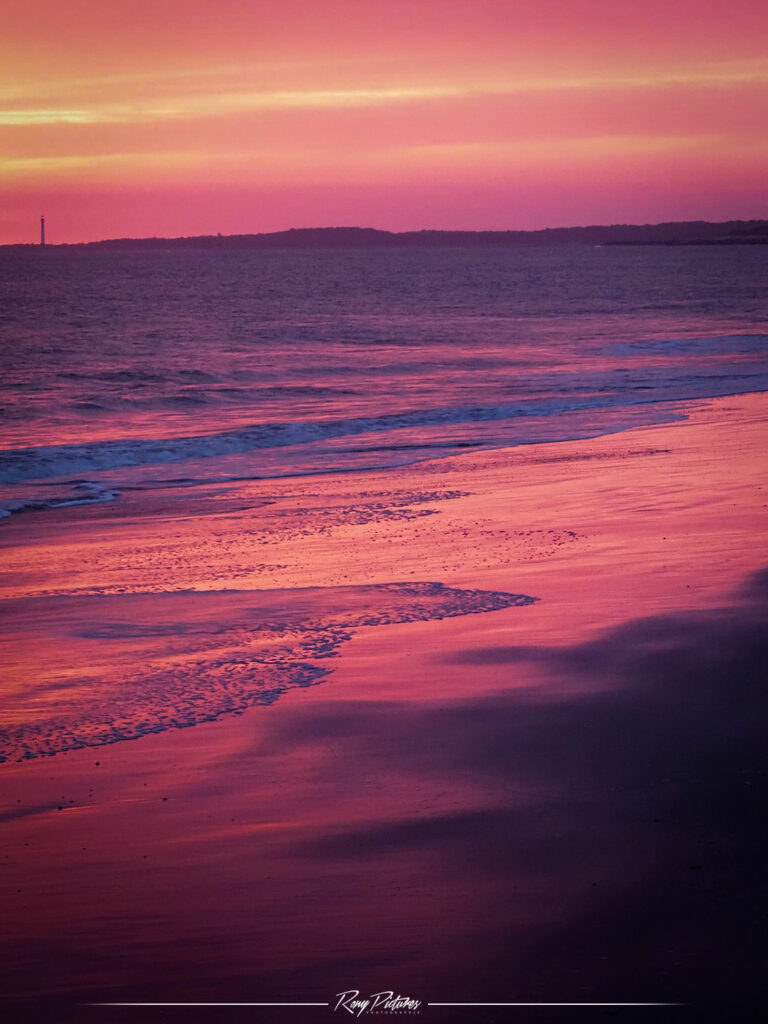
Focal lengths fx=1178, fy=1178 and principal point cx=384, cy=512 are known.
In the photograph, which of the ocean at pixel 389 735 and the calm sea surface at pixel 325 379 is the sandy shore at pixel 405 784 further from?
the calm sea surface at pixel 325 379

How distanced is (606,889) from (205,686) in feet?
10.4

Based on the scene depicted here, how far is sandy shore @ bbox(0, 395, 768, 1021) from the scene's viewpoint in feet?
12.4

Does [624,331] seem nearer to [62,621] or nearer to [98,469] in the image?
[98,469]

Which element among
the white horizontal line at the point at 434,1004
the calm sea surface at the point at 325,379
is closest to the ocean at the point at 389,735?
the white horizontal line at the point at 434,1004

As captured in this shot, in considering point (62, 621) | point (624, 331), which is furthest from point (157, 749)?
point (624, 331)

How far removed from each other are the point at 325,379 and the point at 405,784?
91.4 ft

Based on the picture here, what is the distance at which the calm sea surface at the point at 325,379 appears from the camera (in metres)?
18.7

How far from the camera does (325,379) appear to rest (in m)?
32.6

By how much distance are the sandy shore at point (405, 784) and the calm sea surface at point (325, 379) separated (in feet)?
21.9

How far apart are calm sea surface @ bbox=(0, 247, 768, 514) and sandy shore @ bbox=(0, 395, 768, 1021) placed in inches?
263

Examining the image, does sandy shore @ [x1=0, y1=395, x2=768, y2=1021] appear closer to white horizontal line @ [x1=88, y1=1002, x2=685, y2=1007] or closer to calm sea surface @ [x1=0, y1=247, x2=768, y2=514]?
white horizontal line @ [x1=88, y1=1002, x2=685, y2=1007]

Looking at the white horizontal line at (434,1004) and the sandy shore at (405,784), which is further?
the sandy shore at (405,784)

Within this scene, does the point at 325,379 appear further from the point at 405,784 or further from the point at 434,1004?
the point at 434,1004

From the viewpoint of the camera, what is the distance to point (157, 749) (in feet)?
18.9
